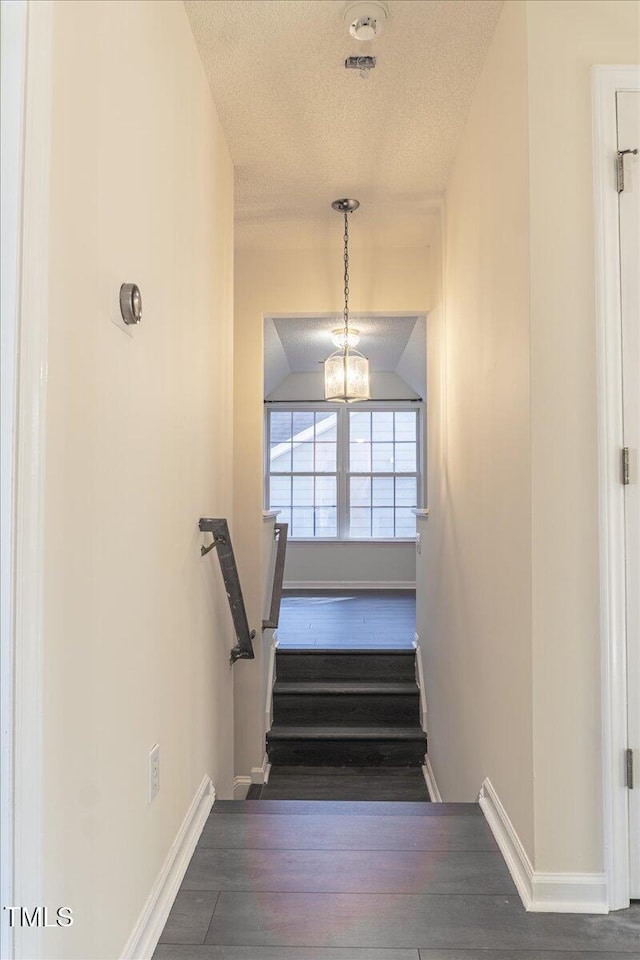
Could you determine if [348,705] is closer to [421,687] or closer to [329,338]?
[421,687]

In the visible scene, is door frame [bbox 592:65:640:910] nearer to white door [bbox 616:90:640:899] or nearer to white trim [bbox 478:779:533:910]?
white door [bbox 616:90:640:899]

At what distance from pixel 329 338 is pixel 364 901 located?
489cm

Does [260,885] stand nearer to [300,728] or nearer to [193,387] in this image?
[193,387]

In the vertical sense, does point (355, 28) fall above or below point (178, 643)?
above

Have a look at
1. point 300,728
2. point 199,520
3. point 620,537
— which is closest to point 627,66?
point 620,537

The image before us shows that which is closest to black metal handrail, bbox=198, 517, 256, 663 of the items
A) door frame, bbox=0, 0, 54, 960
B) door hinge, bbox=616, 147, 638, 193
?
door frame, bbox=0, 0, 54, 960

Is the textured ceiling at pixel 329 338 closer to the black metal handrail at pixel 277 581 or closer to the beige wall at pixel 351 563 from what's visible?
the black metal handrail at pixel 277 581

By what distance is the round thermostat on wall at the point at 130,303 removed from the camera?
1321 mm

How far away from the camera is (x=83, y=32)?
1128mm

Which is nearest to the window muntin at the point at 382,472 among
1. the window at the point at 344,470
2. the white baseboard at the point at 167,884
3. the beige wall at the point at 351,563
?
the window at the point at 344,470

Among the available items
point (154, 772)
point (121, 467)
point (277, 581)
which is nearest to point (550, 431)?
point (121, 467)

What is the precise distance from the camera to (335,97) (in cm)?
240

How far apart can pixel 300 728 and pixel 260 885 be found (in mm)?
2671

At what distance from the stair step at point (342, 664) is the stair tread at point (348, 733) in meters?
0.40
